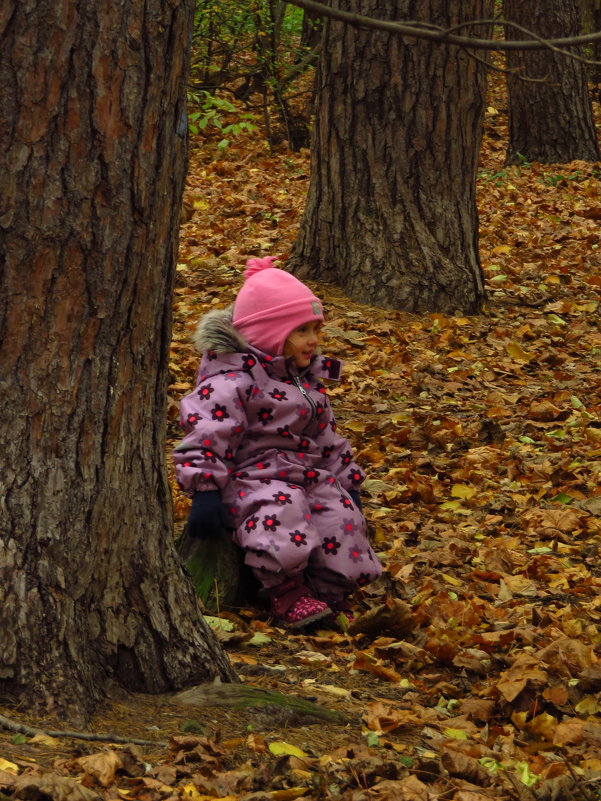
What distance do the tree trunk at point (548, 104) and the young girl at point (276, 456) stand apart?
8.70 m

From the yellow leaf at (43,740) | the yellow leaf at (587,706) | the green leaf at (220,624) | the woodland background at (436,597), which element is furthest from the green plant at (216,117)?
the yellow leaf at (43,740)

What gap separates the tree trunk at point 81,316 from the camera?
89.0 inches

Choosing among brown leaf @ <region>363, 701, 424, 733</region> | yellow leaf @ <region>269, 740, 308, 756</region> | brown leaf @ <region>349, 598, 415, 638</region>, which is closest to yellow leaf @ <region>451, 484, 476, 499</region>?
brown leaf @ <region>349, 598, 415, 638</region>

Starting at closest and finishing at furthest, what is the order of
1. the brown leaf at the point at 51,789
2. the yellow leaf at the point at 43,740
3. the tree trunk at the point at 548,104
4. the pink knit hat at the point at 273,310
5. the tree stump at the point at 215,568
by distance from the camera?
the brown leaf at the point at 51,789, the yellow leaf at the point at 43,740, the tree stump at the point at 215,568, the pink knit hat at the point at 273,310, the tree trunk at the point at 548,104

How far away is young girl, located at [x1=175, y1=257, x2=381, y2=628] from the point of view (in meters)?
3.52

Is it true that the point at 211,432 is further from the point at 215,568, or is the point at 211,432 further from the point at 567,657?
the point at 567,657

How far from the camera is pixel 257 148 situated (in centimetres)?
1210

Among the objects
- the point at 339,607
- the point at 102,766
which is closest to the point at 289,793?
the point at 102,766

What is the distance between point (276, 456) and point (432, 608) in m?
0.80

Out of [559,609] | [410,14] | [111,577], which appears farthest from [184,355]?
[111,577]

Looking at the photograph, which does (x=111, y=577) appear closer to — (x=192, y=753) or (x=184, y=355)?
(x=192, y=753)

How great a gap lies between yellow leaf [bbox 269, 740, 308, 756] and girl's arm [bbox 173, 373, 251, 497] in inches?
47.4

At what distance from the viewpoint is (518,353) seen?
6230mm

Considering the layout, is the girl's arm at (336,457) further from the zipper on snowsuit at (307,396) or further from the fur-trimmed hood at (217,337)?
the fur-trimmed hood at (217,337)
